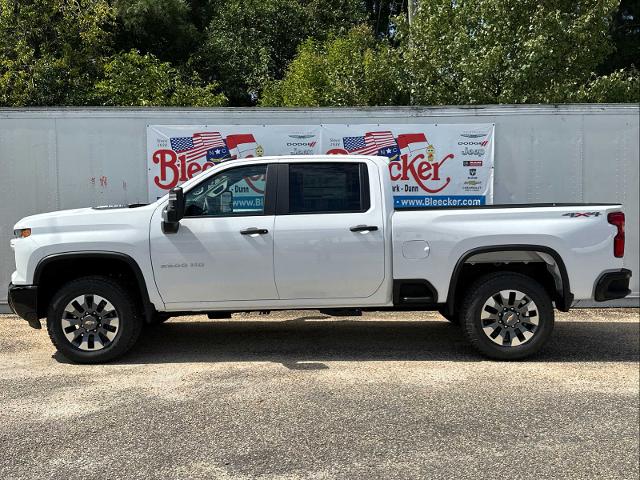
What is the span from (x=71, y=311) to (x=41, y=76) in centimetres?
902

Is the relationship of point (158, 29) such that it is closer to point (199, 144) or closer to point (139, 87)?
point (139, 87)

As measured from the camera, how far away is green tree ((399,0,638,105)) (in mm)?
11469

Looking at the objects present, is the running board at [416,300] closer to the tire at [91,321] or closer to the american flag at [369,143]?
the tire at [91,321]

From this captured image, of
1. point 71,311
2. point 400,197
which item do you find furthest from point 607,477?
point 400,197

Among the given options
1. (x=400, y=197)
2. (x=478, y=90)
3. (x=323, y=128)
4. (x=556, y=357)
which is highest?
(x=478, y=90)

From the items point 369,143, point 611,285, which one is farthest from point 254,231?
point 611,285

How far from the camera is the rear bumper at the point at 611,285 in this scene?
Result: 604cm

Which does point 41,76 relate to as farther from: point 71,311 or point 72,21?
point 71,311

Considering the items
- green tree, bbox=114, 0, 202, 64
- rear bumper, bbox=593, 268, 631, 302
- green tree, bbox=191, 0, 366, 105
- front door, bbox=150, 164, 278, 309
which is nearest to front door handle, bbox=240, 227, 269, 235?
front door, bbox=150, 164, 278, 309

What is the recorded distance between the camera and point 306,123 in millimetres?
8391

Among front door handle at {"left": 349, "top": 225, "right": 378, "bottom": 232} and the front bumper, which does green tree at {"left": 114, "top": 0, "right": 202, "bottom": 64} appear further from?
front door handle at {"left": 349, "top": 225, "right": 378, "bottom": 232}

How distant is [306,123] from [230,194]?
2.59m

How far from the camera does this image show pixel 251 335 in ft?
23.7

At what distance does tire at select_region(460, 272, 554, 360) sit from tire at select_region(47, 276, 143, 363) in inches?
127
